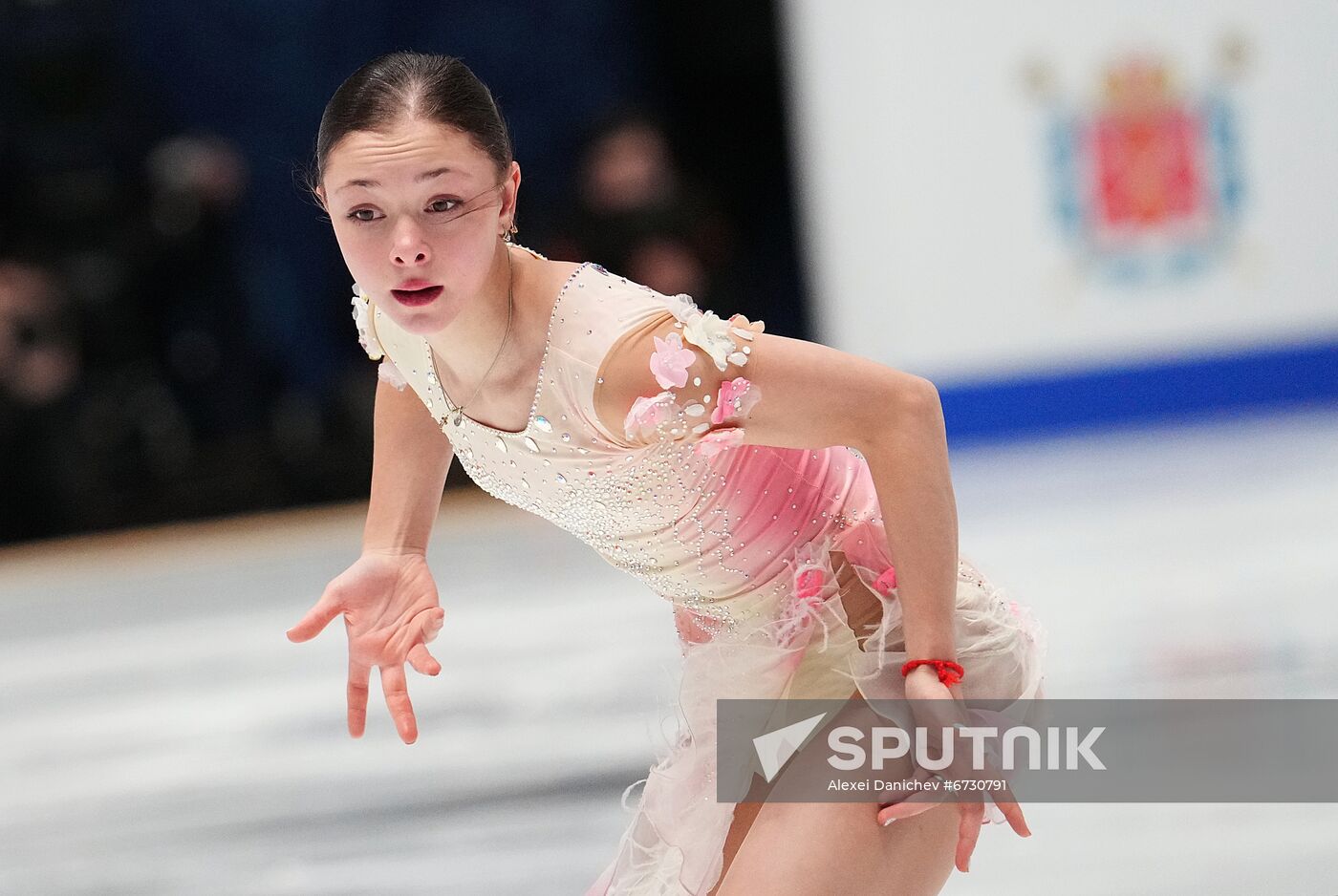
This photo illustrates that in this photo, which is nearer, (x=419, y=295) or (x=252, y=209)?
(x=419, y=295)

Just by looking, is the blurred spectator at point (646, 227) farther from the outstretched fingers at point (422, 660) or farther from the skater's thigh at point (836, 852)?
the skater's thigh at point (836, 852)

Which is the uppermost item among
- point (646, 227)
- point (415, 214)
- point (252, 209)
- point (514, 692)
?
point (415, 214)

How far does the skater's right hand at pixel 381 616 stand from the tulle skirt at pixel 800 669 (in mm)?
376

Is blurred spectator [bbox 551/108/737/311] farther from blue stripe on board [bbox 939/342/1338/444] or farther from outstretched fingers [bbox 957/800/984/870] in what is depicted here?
outstretched fingers [bbox 957/800/984/870]

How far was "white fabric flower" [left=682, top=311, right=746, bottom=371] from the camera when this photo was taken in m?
1.84

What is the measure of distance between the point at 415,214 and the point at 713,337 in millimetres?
382

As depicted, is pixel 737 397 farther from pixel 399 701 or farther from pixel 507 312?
pixel 399 701

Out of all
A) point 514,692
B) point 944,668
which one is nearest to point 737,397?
point 944,668

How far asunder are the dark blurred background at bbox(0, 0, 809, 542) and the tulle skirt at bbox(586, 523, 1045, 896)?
5900 mm

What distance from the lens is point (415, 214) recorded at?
1881mm

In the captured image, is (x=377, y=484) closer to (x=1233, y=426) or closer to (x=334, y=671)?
(x=334, y=671)

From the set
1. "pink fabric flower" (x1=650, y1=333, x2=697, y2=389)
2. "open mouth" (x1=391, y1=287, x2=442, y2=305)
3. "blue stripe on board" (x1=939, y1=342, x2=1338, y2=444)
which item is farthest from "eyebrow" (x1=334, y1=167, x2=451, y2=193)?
"blue stripe on board" (x1=939, y1=342, x2=1338, y2=444)

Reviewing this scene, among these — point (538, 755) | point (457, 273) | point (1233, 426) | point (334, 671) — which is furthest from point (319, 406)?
point (457, 273)

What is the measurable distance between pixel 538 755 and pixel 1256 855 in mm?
1632
